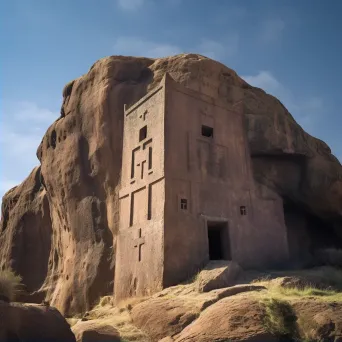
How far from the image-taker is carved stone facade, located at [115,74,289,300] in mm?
15969

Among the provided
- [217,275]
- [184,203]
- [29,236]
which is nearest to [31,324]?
[217,275]

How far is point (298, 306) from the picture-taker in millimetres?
10633

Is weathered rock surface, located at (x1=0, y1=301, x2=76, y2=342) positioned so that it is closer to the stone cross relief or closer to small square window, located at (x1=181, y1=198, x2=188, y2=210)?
the stone cross relief

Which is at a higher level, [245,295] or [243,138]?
[243,138]

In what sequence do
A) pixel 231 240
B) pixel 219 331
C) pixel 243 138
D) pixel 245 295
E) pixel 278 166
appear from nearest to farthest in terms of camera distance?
pixel 219 331 → pixel 245 295 → pixel 231 240 → pixel 243 138 → pixel 278 166

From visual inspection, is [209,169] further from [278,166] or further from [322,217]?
[322,217]

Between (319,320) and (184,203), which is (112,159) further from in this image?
(319,320)

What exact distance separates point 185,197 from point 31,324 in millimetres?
8246

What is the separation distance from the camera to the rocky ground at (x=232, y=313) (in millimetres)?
9875

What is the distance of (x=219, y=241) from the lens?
18.5 meters

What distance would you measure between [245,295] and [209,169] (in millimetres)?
7248

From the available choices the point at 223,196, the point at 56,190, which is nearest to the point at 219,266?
the point at 223,196

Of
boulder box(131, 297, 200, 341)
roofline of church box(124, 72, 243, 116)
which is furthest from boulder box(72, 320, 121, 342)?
roofline of church box(124, 72, 243, 116)

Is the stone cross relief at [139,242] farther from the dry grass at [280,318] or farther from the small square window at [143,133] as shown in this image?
the dry grass at [280,318]
